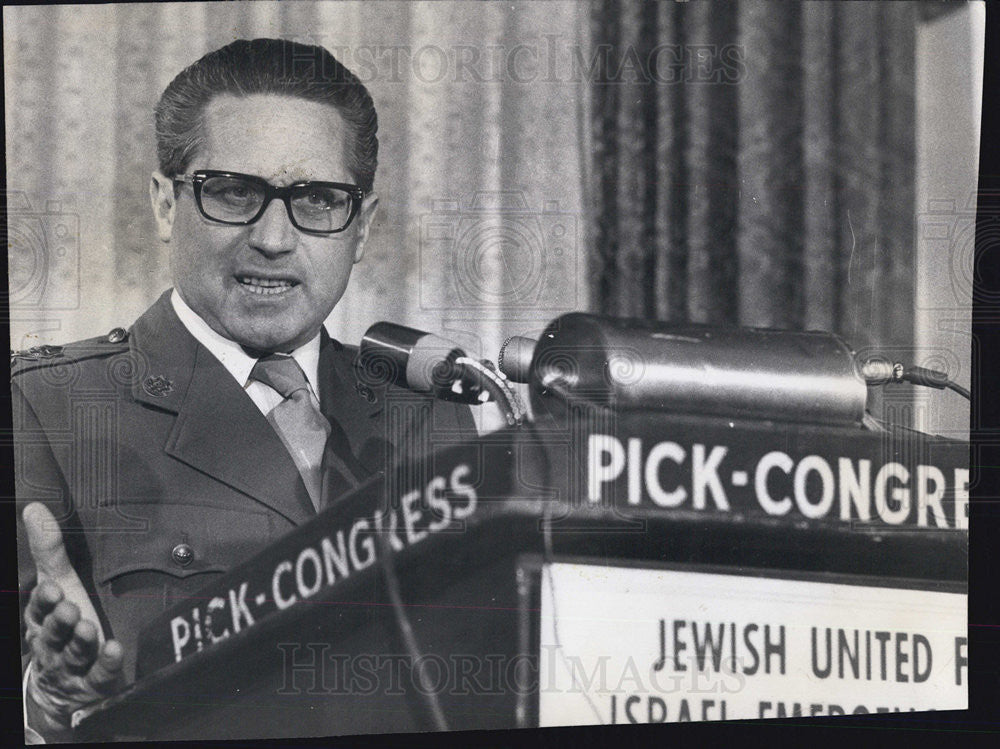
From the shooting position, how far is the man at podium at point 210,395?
2980mm

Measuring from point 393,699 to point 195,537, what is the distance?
0.72 meters

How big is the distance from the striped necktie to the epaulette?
0.39 metres

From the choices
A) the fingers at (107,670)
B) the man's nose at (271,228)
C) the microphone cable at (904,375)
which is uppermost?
the man's nose at (271,228)

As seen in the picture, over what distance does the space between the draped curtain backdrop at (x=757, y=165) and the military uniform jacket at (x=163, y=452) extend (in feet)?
Result: 2.47

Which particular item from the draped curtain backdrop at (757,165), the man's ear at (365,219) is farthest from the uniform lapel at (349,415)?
the draped curtain backdrop at (757,165)

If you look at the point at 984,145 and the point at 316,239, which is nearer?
the point at 316,239

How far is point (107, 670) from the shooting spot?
3.02m

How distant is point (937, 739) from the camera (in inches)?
129

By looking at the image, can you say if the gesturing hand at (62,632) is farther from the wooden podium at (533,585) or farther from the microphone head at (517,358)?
the microphone head at (517,358)

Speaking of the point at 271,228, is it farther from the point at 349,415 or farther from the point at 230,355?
the point at 349,415

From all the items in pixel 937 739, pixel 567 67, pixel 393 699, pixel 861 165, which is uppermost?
pixel 567 67

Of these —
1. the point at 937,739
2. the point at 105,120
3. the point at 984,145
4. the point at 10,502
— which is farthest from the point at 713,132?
the point at 10,502

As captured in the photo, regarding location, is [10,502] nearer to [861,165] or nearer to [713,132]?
[713,132]

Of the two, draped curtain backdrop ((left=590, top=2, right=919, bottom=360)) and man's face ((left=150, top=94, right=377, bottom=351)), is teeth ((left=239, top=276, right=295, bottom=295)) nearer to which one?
man's face ((left=150, top=94, right=377, bottom=351))
